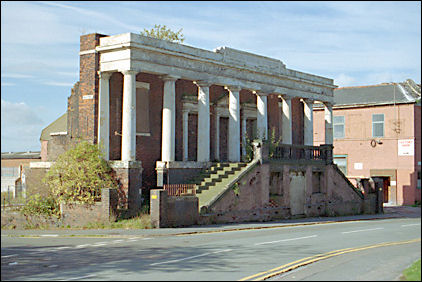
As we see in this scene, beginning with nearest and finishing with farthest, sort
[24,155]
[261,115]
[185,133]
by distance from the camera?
[185,133], [261,115], [24,155]

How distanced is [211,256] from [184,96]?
17.4m

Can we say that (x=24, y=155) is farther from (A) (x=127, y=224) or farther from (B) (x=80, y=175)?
(A) (x=127, y=224)

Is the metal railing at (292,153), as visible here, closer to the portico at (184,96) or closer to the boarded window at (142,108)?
the portico at (184,96)

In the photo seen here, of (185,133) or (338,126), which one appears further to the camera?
(338,126)

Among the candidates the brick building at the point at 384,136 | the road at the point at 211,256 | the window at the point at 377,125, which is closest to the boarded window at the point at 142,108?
the road at the point at 211,256

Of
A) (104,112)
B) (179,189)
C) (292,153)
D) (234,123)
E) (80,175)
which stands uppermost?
(104,112)

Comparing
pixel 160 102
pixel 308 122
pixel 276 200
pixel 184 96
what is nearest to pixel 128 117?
pixel 160 102

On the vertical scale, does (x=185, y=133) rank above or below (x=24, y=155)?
Answer: above

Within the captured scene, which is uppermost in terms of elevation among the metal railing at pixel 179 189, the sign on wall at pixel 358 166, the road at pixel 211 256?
the sign on wall at pixel 358 166

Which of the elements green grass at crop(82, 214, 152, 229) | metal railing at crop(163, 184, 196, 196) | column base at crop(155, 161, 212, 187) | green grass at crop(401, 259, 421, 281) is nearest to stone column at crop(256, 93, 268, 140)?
column base at crop(155, 161, 212, 187)

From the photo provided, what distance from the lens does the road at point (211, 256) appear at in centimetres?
1133

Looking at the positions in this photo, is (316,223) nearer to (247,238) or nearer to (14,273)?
(247,238)

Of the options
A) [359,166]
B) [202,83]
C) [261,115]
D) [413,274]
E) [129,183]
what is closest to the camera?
[413,274]

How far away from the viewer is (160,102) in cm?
2894
